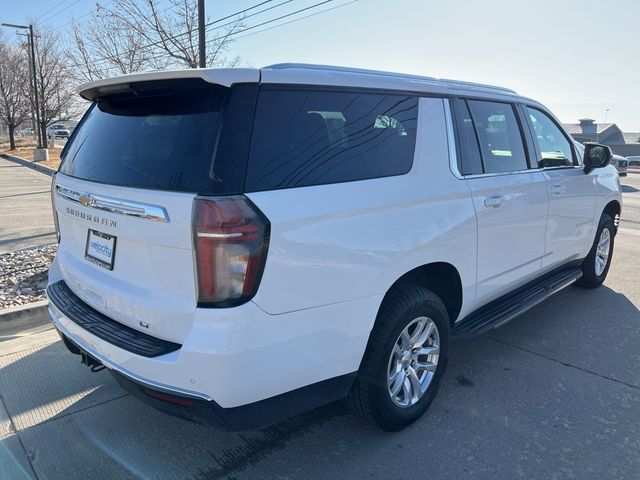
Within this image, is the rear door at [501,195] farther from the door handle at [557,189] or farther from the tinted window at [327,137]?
the tinted window at [327,137]

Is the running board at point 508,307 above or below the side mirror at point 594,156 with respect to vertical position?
below

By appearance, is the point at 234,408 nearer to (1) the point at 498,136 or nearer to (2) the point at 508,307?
(2) the point at 508,307

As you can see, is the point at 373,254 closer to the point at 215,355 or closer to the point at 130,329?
the point at 215,355

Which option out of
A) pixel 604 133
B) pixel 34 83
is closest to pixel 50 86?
pixel 34 83

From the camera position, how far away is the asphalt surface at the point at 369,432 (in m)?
2.71

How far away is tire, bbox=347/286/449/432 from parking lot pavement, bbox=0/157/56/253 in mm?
5824

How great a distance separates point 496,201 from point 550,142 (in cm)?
141

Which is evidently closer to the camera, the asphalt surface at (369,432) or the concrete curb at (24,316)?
the asphalt surface at (369,432)

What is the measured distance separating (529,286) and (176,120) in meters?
3.17

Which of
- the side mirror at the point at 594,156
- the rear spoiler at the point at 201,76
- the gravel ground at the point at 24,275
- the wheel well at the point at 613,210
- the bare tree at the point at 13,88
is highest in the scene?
the bare tree at the point at 13,88

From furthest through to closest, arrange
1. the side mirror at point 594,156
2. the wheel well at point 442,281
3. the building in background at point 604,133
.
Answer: the building in background at point 604,133, the side mirror at point 594,156, the wheel well at point 442,281

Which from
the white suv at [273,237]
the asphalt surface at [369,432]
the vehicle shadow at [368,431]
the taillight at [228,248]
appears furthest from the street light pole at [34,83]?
the taillight at [228,248]

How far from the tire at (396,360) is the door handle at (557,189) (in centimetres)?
170

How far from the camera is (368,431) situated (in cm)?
303
